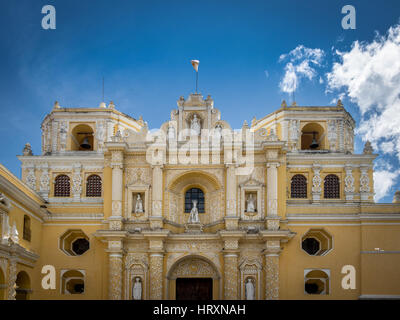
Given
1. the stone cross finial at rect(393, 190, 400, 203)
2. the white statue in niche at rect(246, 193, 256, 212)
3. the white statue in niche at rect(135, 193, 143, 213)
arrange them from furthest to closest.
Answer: the stone cross finial at rect(393, 190, 400, 203) → the white statue in niche at rect(135, 193, 143, 213) → the white statue in niche at rect(246, 193, 256, 212)

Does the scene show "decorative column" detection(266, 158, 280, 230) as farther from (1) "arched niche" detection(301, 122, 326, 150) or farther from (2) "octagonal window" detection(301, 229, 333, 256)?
(1) "arched niche" detection(301, 122, 326, 150)

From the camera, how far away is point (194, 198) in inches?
1328

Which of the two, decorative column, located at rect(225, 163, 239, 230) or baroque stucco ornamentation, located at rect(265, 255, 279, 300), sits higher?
decorative column, located at rect(225, 163, 239, 230)

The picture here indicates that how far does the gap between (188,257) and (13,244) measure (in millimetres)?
9918

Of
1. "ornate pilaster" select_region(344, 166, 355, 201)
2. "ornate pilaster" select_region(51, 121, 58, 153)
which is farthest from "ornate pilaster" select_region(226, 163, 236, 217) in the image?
"ornate pilaster" select_region(51, 121, 58, 153)

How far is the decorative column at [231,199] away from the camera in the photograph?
3129 centimetres

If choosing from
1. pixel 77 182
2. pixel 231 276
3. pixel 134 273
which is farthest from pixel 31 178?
pixel 231 276

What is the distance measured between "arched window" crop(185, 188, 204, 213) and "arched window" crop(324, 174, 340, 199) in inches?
289

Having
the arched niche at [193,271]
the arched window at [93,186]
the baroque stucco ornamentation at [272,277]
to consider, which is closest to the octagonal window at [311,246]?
the baroque stucco ornamentation at [272,277]

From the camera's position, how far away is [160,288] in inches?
1206

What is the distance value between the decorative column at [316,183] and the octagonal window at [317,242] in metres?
2.10

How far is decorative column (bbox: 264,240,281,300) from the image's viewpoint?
30.3 m
